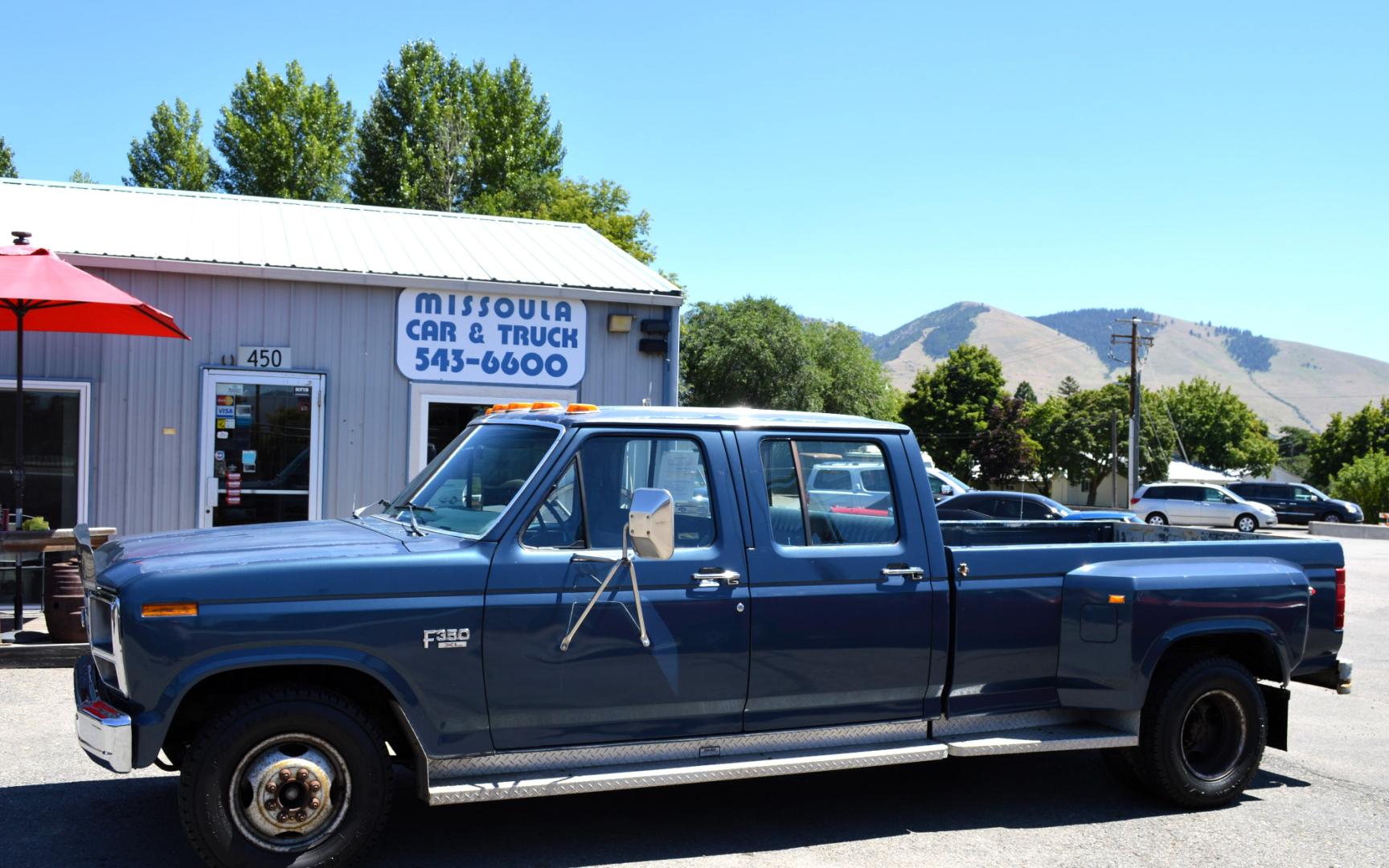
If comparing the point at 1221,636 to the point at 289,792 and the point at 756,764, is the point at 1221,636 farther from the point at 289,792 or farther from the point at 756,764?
the point at 289,792

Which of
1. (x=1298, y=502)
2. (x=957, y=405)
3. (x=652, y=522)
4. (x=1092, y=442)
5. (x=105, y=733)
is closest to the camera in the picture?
(x=105, y=733)

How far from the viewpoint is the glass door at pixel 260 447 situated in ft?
37.9

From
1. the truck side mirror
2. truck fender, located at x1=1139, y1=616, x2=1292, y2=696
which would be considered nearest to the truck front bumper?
the truck side mirror

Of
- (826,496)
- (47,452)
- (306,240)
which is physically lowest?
(47,452)

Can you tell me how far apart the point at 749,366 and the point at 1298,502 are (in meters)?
27.8

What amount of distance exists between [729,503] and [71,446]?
868cm

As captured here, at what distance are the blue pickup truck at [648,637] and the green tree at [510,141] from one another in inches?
1689

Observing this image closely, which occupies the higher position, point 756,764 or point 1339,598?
point 1339,598

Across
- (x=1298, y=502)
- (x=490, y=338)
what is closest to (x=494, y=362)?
(x=490, y=338)

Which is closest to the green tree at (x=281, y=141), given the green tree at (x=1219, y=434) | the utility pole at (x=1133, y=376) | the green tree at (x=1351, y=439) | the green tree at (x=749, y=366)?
the green tree at (x=749, y=366)

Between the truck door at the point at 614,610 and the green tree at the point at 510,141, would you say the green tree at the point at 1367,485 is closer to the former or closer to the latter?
the green tree at the point at 510,141

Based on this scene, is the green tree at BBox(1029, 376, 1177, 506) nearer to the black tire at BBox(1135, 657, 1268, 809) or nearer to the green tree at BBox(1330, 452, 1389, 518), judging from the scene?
the green tree at BBox(1330, 452, 1389, 518)

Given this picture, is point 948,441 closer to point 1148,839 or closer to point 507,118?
point 507,118

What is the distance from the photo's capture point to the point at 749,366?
201 ft
